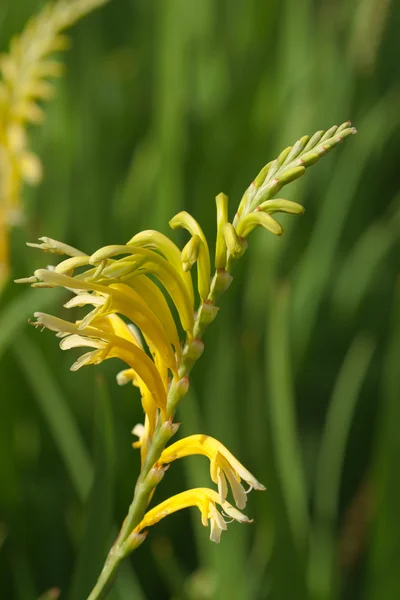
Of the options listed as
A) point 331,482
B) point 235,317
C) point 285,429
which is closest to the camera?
point 285,429

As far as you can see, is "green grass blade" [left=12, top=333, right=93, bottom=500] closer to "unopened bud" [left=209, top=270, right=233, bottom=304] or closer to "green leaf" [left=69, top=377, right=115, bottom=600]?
"green leaf" [left=69, top=377, right=115, bottom=600]

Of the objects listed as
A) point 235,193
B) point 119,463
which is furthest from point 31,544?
point 235,193

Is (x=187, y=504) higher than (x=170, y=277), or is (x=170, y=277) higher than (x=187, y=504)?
(x=170, y=277)

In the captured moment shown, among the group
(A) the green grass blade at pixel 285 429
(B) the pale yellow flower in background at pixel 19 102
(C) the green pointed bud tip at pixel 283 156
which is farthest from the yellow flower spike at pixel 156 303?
(B) the pale yellow flower in background at pixel 19 102

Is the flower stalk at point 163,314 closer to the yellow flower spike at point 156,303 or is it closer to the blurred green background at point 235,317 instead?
the yellow flower spike at point 156,303

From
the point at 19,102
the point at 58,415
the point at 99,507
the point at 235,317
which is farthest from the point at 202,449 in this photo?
the point at 235,317

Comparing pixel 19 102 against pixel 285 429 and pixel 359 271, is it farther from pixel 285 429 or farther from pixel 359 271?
pixel 359 271

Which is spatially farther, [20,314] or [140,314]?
[20,314]
